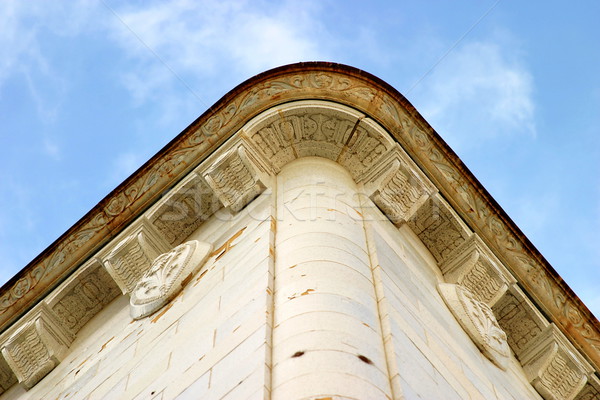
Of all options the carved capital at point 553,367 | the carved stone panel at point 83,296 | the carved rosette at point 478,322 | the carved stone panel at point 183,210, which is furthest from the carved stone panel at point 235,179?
the carved capital at point 553,367

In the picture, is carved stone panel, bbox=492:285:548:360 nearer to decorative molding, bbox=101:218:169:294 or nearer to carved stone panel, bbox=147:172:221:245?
carved stone panel, bbox=147:172:221:245

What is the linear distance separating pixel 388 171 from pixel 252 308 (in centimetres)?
271

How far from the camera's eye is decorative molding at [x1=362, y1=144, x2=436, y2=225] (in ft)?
A: 23.4

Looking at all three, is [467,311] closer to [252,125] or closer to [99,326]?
[252,125]

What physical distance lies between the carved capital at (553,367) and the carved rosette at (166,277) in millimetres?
3018

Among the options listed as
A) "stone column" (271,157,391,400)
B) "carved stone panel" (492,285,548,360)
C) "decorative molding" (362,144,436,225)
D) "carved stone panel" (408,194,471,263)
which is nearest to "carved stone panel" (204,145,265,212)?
"stone column" (271,157,391,400)

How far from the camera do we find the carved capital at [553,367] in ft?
24.2

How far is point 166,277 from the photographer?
6633 millimetres

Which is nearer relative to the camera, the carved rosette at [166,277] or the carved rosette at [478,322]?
the carved rosette at [166,277]

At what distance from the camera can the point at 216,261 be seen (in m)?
6.32

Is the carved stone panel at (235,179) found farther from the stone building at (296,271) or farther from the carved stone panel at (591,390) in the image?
the carved stone panel at (591,390)

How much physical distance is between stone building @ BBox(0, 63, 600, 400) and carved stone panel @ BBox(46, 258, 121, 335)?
0.04 feet

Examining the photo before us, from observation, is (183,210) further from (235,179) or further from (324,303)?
(324,303)

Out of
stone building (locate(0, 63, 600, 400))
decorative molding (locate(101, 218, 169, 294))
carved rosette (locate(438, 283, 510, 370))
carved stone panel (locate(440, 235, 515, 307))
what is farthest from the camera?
carved stone panel (locate(440, 235, 515, 307))
